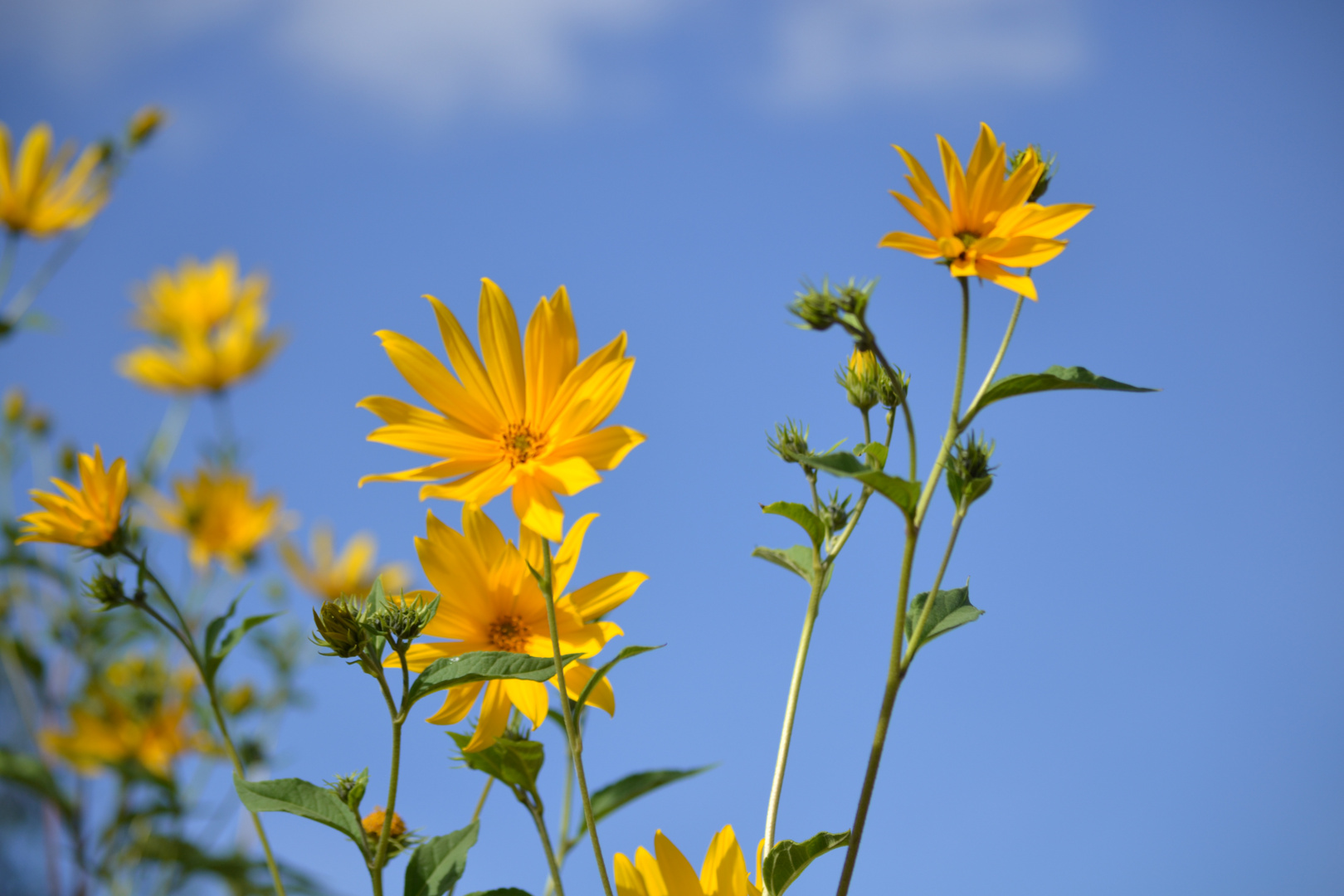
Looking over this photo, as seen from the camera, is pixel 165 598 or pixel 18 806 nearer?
pixel 165 598

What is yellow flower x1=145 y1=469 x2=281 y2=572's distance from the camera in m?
1.90

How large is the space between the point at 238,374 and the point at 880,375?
1.84 m

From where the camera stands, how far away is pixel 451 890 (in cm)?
70

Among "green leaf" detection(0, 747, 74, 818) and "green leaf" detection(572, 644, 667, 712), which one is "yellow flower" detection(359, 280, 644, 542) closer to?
"green leaf" detection(572, 644, 667, 712)

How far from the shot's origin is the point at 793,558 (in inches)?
28.9

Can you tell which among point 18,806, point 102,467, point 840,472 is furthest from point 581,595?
point 18,806

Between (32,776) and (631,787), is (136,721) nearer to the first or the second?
(32,776)

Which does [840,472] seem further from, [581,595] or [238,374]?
[238,374]

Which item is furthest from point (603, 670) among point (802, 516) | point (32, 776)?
point (32, 776)

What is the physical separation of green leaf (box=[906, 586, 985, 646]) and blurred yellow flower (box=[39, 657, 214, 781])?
142cm

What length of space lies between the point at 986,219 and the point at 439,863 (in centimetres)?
63

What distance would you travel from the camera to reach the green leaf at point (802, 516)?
0.67 meters

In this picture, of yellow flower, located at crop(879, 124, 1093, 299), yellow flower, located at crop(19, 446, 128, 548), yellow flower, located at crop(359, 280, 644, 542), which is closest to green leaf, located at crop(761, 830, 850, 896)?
yellow flower, located at crop(359, 280, 644, 542)

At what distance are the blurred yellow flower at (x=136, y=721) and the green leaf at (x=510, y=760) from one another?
3.90ft
